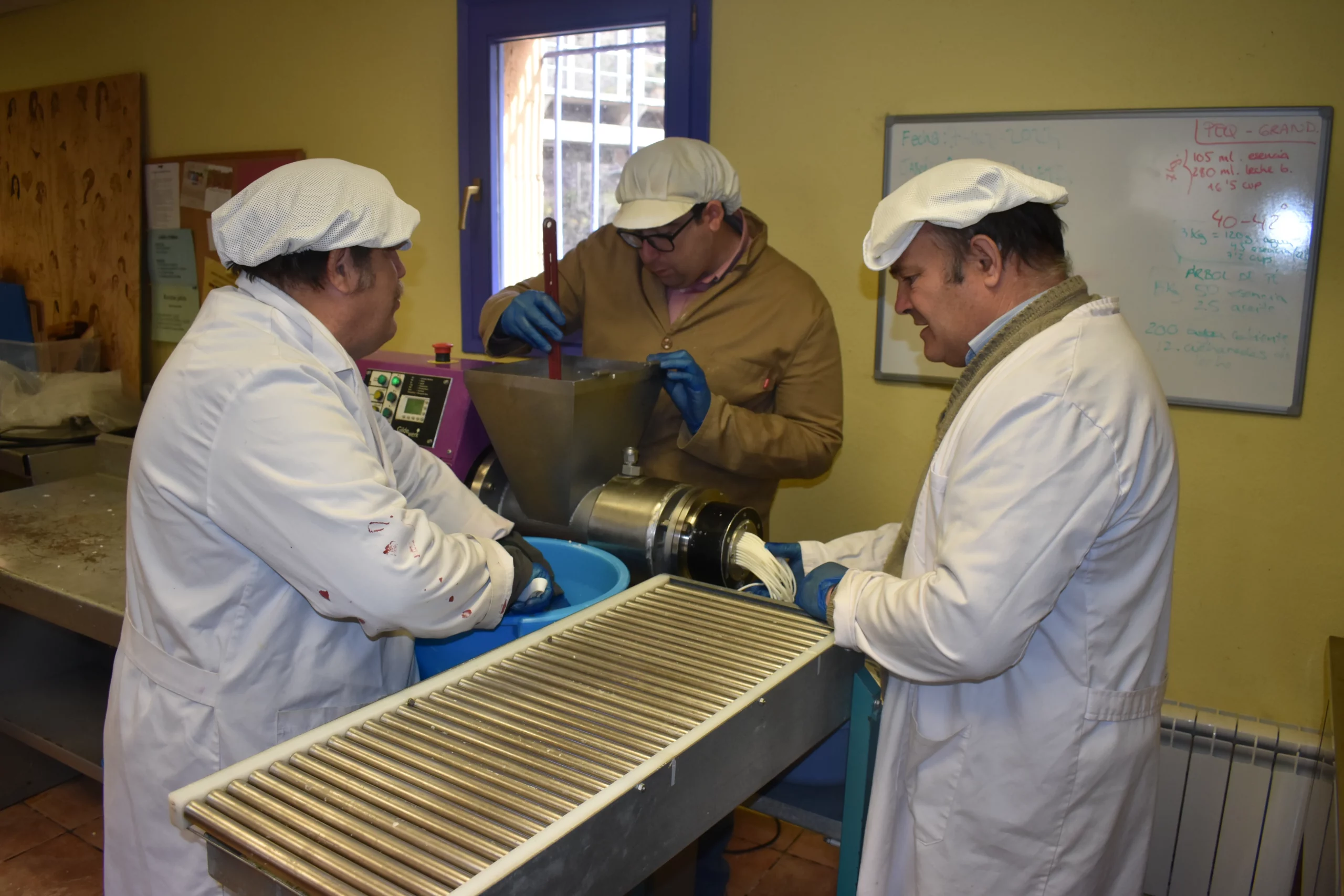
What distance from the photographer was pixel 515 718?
1.07m

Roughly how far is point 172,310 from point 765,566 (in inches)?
134

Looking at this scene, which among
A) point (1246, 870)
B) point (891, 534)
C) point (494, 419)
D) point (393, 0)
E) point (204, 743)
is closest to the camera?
point (204, 743)

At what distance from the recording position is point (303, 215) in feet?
4.00

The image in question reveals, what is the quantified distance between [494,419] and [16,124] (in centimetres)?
412

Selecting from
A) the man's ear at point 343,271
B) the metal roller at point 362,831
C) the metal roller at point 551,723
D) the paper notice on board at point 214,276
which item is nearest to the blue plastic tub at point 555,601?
the metal roller at point 551,723

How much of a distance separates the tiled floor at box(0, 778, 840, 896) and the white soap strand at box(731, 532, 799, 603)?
111 centimetres

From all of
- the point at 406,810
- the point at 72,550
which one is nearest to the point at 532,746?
the point at 406,810

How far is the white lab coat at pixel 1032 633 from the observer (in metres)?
1.10

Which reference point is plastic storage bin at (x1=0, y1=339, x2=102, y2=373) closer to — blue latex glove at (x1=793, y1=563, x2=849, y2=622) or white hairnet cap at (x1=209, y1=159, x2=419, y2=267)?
white hairnet cap at (x1=209, y1=159, x2=419, y2=267)

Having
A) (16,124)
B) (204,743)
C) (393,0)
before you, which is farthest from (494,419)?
(16,124)

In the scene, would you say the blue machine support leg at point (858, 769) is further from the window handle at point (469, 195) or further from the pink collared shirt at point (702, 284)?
the window handle at point (469, 195)

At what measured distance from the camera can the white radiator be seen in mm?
2141

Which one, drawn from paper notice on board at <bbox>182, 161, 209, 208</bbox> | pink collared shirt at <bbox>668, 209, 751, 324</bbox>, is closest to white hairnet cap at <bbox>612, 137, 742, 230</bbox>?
pink collared shirt at <bbox>668, 209, 751, 324</bbox>

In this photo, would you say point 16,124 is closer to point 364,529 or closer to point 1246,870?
point 364,529
